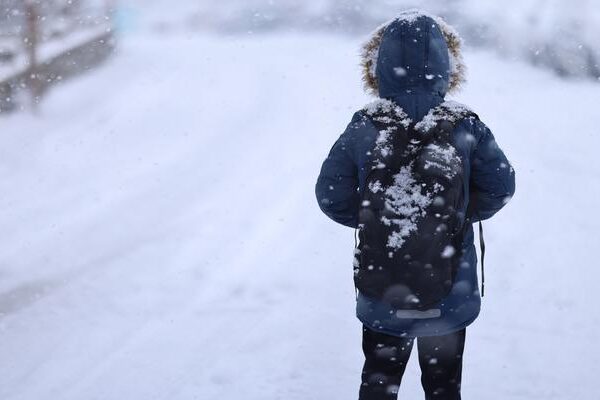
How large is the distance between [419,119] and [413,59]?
0.20 m

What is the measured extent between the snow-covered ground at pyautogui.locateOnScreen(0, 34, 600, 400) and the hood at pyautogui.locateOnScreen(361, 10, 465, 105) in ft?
5.90

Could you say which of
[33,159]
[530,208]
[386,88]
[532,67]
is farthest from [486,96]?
[386,88]

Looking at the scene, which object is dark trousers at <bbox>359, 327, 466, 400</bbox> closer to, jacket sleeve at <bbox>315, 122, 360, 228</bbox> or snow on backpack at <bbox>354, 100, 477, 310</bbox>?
snow on backpack at <bbox>354, 100, 477, 310</bbox>

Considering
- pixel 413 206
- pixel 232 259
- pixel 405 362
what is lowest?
pixel 232 259

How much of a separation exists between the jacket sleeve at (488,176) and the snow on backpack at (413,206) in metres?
0.11

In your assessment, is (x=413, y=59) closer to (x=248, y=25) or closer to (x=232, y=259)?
(x=232, y=259)

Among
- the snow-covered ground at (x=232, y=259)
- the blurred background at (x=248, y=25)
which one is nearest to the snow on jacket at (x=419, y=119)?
the snow-covered ground at (x=232, y=259)

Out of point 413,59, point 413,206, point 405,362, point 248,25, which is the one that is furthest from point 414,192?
point 248,25

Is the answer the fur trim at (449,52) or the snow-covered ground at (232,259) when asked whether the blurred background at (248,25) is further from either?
the fur trim at (449,52)

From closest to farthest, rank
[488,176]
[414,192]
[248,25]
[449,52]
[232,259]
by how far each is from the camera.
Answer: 1. [414,192]
2. [488,176]
3. [449,52]
4. [232,259]
5. [248,25]

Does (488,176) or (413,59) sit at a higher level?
(413,59)

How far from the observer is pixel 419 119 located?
7.47 ft

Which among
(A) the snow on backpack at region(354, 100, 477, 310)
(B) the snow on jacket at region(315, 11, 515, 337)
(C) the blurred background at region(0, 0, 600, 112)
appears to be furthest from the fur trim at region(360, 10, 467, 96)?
(C) the blurred background at region(0, 0, 600, 112)

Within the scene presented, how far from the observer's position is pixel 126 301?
4.59 m
